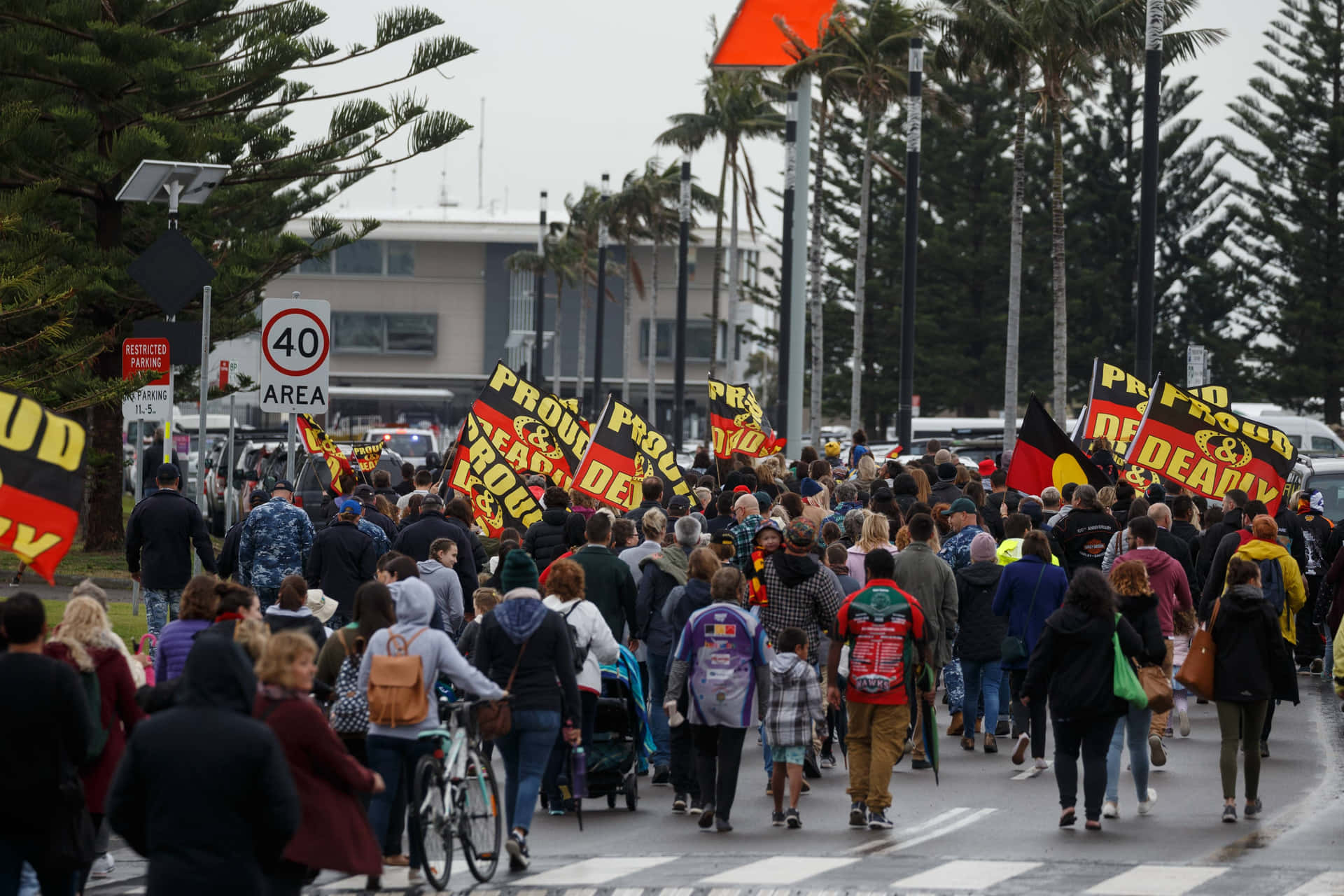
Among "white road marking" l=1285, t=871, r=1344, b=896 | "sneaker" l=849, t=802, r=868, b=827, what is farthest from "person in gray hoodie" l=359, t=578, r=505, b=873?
"white road marking" l=1285, t=871, r=1344, b=896

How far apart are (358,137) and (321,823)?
21.9 meters

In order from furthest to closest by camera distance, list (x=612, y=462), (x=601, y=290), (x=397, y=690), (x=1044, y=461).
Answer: (x=601, y=290), (x=612, y=462), (x=1044, y=461), (x=397, y=690)

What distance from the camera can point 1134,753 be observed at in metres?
10.7

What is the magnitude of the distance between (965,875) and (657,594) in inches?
149

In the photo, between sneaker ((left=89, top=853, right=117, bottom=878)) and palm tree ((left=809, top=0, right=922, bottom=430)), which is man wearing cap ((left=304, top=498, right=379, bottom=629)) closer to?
sneaker ((left=89, top=853, right=117, bottom=878))

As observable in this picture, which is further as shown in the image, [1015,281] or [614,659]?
[1015,281]

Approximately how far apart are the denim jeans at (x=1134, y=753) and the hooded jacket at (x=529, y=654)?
3.27 m

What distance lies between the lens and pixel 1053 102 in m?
35.8

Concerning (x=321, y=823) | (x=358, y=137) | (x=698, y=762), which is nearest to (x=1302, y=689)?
(x=698, y=762)

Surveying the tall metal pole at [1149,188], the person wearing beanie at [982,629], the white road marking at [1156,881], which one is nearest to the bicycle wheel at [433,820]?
the white road marking at [1156,881]

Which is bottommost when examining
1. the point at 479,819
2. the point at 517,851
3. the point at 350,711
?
the point at 517,851

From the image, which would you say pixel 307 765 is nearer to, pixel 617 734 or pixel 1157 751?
pixel 617 734

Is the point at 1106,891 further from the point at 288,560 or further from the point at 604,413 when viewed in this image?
the point at 604,413

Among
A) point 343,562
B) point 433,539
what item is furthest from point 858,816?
point 343,562
